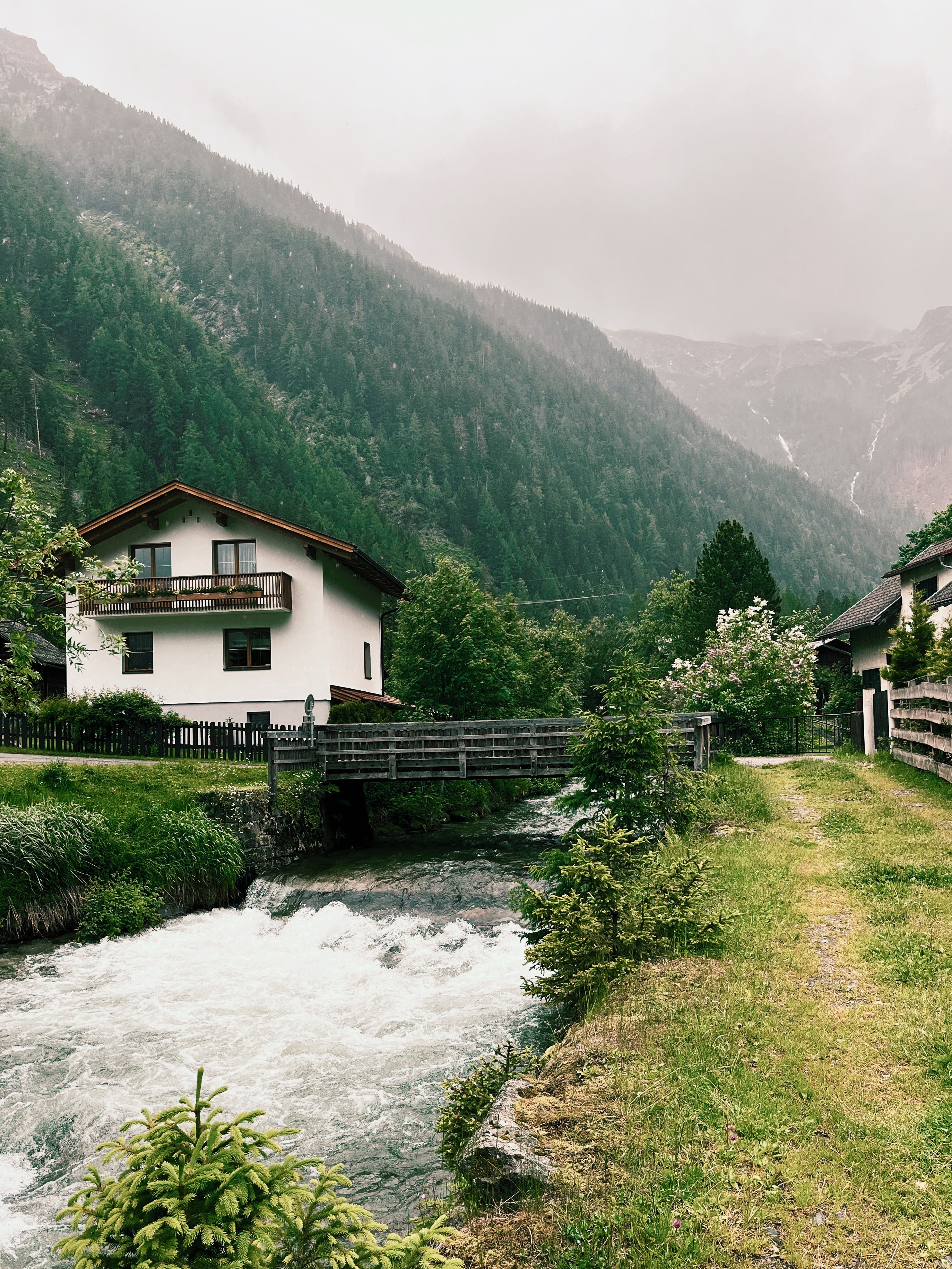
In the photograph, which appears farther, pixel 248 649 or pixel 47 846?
pixel 248 649

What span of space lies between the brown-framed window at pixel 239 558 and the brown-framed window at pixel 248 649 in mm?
2564

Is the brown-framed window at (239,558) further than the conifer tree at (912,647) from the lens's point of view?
Yes

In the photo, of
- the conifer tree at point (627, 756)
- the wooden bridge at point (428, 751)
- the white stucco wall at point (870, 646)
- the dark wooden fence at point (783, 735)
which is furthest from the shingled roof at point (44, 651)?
the white stucco wall at point (870, 646)

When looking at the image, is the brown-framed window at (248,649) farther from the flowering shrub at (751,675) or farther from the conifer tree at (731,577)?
the conifer tree at (731,577)

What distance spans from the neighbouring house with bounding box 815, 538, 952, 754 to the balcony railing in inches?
858

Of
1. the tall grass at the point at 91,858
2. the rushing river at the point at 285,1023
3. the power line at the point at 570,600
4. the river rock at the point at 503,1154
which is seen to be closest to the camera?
the river rock at the point at 503,1154

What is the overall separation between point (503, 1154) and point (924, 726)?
1825 centimetres

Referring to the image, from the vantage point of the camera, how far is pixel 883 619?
35.5 metres

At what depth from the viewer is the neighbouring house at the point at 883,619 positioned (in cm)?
2459

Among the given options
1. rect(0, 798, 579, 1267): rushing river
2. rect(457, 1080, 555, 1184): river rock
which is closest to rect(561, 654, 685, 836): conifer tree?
rect(0, 798, 579, 1267): rushing river

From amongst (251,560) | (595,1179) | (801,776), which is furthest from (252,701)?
(595,1179)

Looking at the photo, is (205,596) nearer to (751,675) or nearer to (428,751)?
(428,751)

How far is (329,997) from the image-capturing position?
13180 mm

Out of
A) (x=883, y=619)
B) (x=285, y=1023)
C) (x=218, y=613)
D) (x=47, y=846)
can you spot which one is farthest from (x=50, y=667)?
(x=883, y=619)
